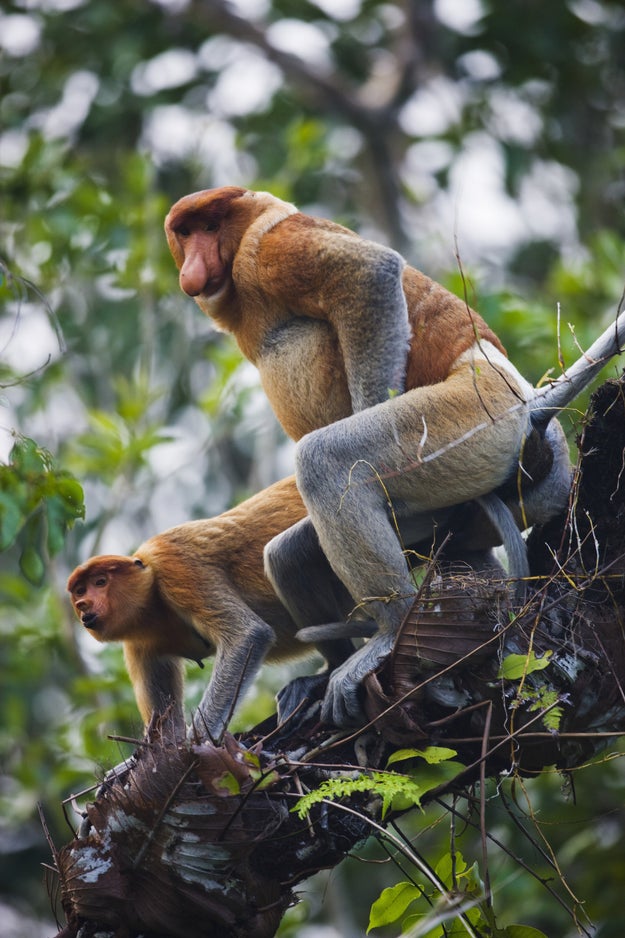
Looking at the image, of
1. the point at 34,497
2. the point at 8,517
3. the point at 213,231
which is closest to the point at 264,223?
the point at 213,231

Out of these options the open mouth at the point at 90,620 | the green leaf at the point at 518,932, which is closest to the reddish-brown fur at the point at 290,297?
the open mouth at the point at 90,620

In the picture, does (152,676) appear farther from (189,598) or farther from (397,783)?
(397,783)

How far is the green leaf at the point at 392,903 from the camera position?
124 inches

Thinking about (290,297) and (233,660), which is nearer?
(290,297)

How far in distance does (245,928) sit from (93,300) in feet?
21.7

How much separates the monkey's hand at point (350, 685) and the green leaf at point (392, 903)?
511 mm

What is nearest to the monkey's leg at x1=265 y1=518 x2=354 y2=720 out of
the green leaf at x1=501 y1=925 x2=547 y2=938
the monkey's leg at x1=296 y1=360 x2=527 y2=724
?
the monkey's leg at x1=296 y1=360 x2=527 y2=724

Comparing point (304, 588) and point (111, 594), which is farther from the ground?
point (304, 588)

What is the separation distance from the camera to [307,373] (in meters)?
3.91

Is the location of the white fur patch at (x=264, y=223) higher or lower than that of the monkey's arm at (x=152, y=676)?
higher

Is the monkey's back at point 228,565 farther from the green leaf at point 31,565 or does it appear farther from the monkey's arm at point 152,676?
the green leaf at point 31,565

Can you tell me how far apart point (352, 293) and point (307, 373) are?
35 centimetres

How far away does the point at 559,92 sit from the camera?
10.6 meters

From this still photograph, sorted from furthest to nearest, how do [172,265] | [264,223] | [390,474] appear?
[172,265]
[264,223]
[390,474]
